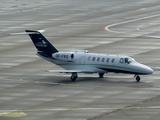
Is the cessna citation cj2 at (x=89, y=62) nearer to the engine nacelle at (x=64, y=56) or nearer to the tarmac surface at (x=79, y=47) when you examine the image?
the engine nacelle at (x=64, y=56)

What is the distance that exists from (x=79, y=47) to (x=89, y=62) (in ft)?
71.9

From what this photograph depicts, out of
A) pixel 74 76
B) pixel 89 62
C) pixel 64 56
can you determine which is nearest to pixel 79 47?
pixel 64 56

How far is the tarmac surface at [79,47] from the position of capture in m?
62.5

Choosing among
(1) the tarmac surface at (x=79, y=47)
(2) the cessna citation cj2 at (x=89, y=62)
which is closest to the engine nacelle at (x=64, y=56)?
(2) the cessna citation cj2 at (x=89, y=62)

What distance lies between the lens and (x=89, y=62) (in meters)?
75.8

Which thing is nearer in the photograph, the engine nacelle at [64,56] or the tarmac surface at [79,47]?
the tarmac surface at [79,47]

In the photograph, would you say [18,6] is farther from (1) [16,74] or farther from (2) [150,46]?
(1) [16,74]

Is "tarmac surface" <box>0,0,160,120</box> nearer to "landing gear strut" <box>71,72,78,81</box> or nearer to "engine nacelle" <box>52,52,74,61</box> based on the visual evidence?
"landing gear strut" <box>71,72,78,81</box>


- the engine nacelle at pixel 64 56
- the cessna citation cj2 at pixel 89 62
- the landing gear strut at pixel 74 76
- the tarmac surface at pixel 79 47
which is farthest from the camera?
the engine nacelle at pixel 64 56

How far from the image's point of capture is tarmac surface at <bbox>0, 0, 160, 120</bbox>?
62500 millimetres

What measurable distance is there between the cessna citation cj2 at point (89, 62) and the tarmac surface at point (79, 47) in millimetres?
1074

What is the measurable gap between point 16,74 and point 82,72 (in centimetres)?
807

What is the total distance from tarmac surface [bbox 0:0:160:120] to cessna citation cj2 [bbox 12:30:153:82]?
107 cm

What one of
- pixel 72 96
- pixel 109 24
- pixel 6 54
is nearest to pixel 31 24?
pixel 109 24
